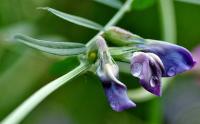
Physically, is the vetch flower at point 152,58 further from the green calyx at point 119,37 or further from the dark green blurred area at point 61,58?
the dark green blurred area at point 61,58

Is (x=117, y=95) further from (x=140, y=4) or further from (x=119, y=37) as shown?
(x=140, y=4)

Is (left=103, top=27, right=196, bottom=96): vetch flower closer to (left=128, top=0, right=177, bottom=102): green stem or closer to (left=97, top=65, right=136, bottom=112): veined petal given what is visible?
(left=97, top=65, right=136, bottom=112): veined petal

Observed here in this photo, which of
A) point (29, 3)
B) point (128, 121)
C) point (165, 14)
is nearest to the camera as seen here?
point (165, 14)

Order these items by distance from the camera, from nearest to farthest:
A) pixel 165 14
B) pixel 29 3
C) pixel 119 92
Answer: pixel 119 92
pixel 165 14
pixel 29 3

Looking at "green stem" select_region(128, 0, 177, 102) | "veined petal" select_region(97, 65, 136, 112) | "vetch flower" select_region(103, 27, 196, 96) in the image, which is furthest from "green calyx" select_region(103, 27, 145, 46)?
"green stem" select_region(128, 0, 177, 102)

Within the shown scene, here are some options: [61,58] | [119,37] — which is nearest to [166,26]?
[61,58]

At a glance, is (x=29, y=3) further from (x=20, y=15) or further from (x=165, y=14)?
(x=165, y=14)

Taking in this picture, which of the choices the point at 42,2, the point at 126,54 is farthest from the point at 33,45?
the point at 42,2

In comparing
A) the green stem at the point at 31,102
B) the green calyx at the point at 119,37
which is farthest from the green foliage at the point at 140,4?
the green stem at the point at 31,102
